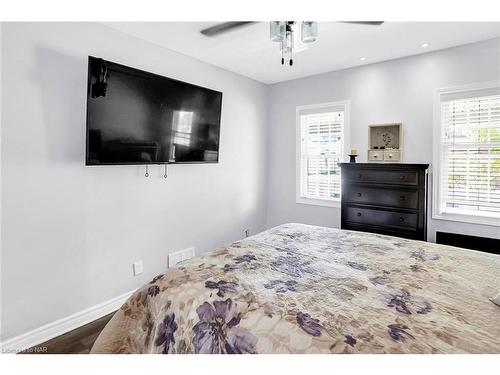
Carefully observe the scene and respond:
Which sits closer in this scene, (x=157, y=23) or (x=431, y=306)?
(x=431, y=306)

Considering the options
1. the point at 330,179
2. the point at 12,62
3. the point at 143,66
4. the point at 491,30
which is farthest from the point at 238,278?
the point at 491,30

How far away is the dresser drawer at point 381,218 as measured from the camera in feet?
10.1

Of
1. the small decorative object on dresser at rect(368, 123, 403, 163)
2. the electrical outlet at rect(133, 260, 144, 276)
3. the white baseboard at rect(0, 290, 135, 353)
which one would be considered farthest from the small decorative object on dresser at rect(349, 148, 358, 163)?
the white baseboard at rect(0, 290, 135, 353)

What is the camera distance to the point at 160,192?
3.12 meters

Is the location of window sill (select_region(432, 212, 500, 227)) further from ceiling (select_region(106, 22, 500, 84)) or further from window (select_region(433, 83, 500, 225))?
ceiling (select_region(106, 22, 500, 84))

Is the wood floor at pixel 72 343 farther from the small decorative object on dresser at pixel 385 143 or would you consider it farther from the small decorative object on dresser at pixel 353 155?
the small decorative object on dresser at pixel 385 143

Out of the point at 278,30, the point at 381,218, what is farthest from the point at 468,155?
the point at 278,30

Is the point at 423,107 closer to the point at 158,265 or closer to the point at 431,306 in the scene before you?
the point at 431,306

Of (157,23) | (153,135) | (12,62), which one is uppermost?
(157,23)

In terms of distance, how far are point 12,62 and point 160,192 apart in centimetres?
157

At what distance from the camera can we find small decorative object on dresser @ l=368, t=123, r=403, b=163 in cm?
341

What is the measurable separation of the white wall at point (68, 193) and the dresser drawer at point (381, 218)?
1.86 meters

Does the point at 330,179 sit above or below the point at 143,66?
below

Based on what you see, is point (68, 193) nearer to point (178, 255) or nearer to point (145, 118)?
point (145, 118)
